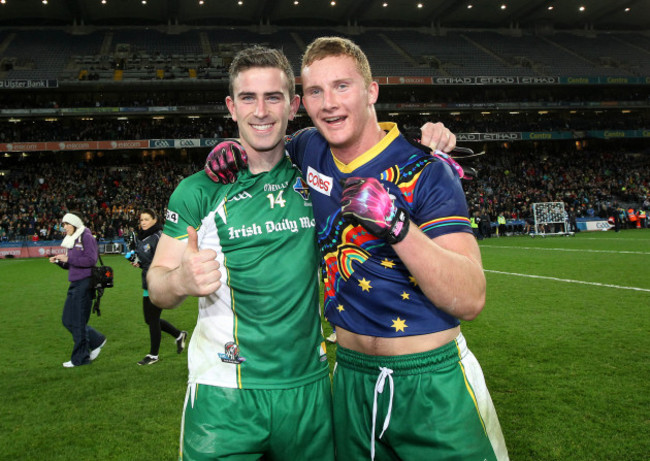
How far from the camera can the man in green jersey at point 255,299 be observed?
2.30m

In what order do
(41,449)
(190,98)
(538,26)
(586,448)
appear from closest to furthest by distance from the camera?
1. (586,448)
2. (41,449)
3. (190,98)
4. (538,26)

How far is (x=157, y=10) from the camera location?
146 ft

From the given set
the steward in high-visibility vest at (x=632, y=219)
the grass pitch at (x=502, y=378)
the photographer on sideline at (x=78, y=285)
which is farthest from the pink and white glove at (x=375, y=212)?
the steward in high-visibility vest at (x=632, y=219)

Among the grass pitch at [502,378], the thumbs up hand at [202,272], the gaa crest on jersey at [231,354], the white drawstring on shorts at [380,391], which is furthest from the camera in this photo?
the grass pitch at [502,378]

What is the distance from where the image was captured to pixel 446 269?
1.93 m

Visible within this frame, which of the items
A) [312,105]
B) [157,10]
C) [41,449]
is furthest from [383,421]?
[157,10]

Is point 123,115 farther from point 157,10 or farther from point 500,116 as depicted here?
point 500,116

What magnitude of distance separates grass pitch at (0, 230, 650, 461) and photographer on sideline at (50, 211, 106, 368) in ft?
0.96

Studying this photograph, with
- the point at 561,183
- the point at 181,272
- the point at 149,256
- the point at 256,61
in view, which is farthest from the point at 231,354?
the point at 561,183

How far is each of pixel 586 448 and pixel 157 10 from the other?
4848 cm

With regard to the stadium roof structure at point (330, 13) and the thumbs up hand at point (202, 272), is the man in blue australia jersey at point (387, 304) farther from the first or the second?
the stadium roof structure at point (330, 13)

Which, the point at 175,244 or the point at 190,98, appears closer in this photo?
the point at 175,244

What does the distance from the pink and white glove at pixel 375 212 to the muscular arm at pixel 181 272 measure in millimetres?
588

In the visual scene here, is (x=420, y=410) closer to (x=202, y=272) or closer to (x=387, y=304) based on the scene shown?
(x=387, y=304)
